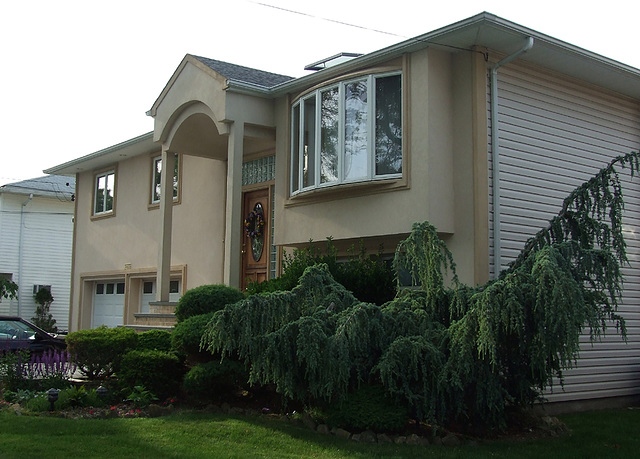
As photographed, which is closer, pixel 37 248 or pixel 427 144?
pixel 427 144

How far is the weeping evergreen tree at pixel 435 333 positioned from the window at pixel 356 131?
9.50 ft

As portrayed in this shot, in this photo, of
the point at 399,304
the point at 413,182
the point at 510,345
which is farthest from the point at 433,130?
the point at 510,345

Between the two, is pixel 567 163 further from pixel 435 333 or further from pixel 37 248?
pixel 37 248

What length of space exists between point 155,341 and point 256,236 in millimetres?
5032

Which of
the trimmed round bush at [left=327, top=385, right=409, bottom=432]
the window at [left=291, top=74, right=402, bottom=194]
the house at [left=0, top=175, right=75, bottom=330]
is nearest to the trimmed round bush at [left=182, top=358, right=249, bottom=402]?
the trimmed round bush at [left=327, top=385, right=409, bottom=432]

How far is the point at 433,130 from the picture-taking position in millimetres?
10453

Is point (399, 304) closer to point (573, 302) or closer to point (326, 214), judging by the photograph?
point (573, 302)

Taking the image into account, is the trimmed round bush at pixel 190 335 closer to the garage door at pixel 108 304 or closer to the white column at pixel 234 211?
the white column at pixel 234 211

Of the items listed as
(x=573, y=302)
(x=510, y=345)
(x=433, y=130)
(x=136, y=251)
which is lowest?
(x=510, y=345)

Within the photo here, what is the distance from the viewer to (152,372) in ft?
30.8

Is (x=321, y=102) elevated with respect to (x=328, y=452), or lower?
elevated

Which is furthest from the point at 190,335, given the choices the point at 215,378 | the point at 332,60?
the point at 332,60

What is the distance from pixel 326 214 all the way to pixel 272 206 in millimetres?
2979

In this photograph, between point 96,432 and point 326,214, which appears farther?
point 326,214
